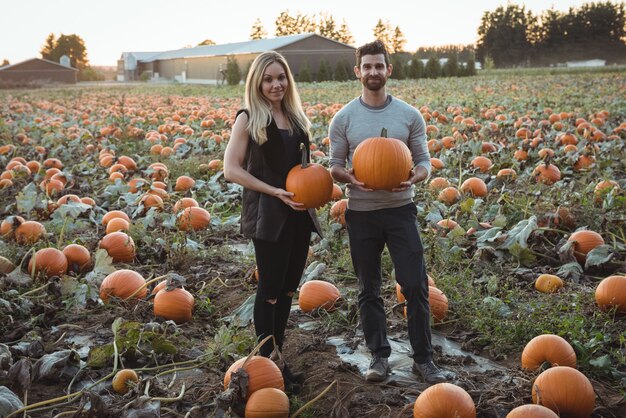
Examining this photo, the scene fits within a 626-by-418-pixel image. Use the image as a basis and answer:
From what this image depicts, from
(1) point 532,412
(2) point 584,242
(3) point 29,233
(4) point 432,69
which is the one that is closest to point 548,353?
(1) point 532,412

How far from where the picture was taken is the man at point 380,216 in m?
3.40

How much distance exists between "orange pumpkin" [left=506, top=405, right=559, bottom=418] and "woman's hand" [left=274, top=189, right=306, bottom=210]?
4.48 feet

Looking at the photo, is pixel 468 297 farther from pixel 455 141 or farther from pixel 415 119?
pixel 455 141

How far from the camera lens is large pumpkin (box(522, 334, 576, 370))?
3289mm

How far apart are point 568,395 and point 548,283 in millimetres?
1544

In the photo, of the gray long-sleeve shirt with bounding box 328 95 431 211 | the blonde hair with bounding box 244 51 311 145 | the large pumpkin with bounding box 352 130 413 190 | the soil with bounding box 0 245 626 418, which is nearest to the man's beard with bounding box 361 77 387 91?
the gray long-sleeve shirt with bounding box 328 95 431 211

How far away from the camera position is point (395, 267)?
3.50 m

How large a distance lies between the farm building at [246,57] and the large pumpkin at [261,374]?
3702 centimetres

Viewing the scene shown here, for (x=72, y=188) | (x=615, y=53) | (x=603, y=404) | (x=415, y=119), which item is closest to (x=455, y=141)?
(x=72, y=188)

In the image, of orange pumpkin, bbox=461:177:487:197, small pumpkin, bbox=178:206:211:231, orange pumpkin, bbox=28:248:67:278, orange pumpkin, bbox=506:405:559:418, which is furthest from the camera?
orange pumpkin, bbox=461:177:487:197

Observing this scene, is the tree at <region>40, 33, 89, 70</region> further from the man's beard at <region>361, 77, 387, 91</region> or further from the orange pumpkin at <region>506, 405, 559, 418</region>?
the orange pumpkin at <region>506, 405, 559, 418</region>

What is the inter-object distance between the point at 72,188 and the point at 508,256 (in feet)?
18.3

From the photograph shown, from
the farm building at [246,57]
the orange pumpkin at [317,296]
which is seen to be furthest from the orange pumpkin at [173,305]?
the farm building at [246,57]

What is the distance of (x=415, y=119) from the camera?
361 cm
